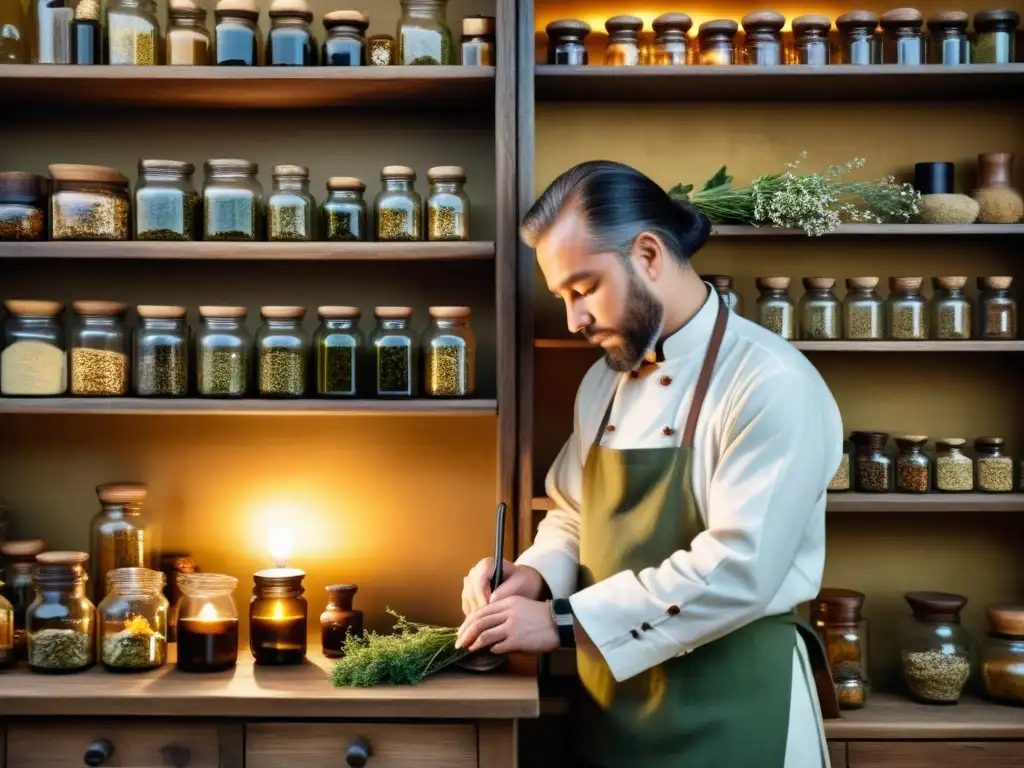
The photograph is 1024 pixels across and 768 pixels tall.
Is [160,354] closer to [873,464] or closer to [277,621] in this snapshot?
[277,621]

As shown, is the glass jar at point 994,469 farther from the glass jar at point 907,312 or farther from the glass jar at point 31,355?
the glass jar at point 31,355

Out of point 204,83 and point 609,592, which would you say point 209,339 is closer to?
point 204,83

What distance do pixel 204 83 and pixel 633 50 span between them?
0.96m

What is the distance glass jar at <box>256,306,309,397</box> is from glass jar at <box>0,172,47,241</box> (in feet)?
1.77

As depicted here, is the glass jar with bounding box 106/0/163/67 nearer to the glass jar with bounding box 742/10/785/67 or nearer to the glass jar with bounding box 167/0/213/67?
the glass jar with bounding box 167/0/213/67

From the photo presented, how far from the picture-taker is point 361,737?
2115 mm

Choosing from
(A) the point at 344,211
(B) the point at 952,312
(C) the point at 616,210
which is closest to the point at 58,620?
(A) the point at 344,211

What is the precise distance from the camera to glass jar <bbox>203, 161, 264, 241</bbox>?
2430mm

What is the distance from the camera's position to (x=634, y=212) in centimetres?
207

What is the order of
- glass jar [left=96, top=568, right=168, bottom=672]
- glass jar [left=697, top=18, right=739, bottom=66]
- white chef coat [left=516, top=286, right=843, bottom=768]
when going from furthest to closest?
1. glass jar [left=697, top=18, right=739, bottom=66]
2. glass jar [left=96, top=568, right=168, bottom=672]
3. white chef coat [left=516, top=286, right=843, bottom=768]

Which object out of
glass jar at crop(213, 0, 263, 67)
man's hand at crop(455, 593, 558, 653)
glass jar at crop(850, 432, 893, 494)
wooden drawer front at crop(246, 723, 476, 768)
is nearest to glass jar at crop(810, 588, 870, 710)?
glass jar at crop(850, 432, 893, 494)

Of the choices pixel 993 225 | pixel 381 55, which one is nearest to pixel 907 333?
pixel 993 225

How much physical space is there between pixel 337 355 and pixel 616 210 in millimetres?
720

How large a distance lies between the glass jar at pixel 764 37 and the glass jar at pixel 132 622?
1716 millimetres
